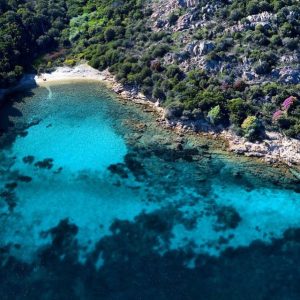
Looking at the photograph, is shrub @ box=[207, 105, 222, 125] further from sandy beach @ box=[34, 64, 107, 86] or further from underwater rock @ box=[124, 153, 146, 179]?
sandy beach @ box=[34, 64, 107, 86]

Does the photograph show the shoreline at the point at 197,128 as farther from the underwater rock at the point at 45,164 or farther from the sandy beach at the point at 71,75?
the underwater rock at the point at 45,164

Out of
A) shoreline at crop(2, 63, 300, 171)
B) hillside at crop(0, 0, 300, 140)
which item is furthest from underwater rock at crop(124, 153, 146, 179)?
hillside at crop(0, 0, 300, 140)

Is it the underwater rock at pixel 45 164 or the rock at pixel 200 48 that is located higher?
the rock at pixel 200 48

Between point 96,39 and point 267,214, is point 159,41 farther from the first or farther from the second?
point 267,214

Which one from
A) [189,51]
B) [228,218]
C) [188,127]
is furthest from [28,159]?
[189,51]

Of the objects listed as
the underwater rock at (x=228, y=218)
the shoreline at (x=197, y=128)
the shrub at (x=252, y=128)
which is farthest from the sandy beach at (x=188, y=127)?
the underwater rock at (x=228, y=218)

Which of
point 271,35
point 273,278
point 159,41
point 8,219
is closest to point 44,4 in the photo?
point 159,41
